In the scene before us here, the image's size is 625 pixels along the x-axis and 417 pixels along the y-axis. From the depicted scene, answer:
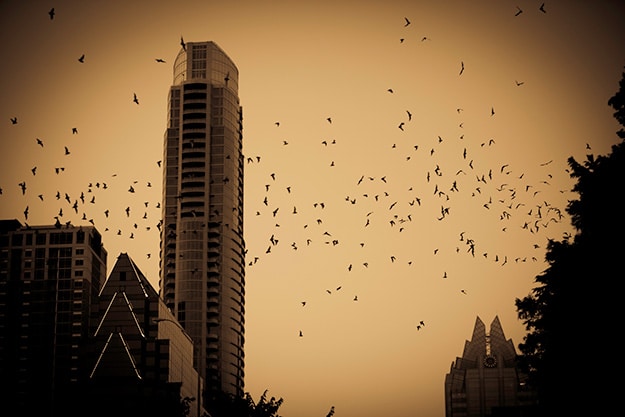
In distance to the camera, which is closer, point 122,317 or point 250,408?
point 250,408

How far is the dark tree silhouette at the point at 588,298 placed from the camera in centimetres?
3906

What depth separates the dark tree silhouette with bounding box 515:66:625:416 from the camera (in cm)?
3906

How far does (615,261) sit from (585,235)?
7.87 ft

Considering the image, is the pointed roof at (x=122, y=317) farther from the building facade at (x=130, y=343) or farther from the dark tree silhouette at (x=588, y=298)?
the dark tree silhouette at (x=588, y=298)

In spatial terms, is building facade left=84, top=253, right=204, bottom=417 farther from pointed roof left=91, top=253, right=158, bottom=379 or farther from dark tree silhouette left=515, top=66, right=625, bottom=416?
dark tree silhouette left=515, top=66, right=625, bottom=416

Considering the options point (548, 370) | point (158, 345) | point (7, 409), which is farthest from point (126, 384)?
Result: point (548, 370)

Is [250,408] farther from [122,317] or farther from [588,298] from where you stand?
[588,298]

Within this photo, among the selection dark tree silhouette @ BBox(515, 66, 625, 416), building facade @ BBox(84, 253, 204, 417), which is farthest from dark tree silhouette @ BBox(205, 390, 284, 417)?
dark tree silhouette @ BBox(515, 66, 625, 416)

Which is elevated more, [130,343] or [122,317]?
[122,317]

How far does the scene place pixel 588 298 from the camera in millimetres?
39844

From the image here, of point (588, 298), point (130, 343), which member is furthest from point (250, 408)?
point (588, 298)

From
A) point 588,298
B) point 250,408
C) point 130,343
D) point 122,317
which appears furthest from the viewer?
point 122,317

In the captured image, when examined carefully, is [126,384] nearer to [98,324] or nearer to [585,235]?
[98,324]

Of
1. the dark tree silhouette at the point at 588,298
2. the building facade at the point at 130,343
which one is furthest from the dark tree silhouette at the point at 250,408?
the dark tree silhouette at the point at 588,298
